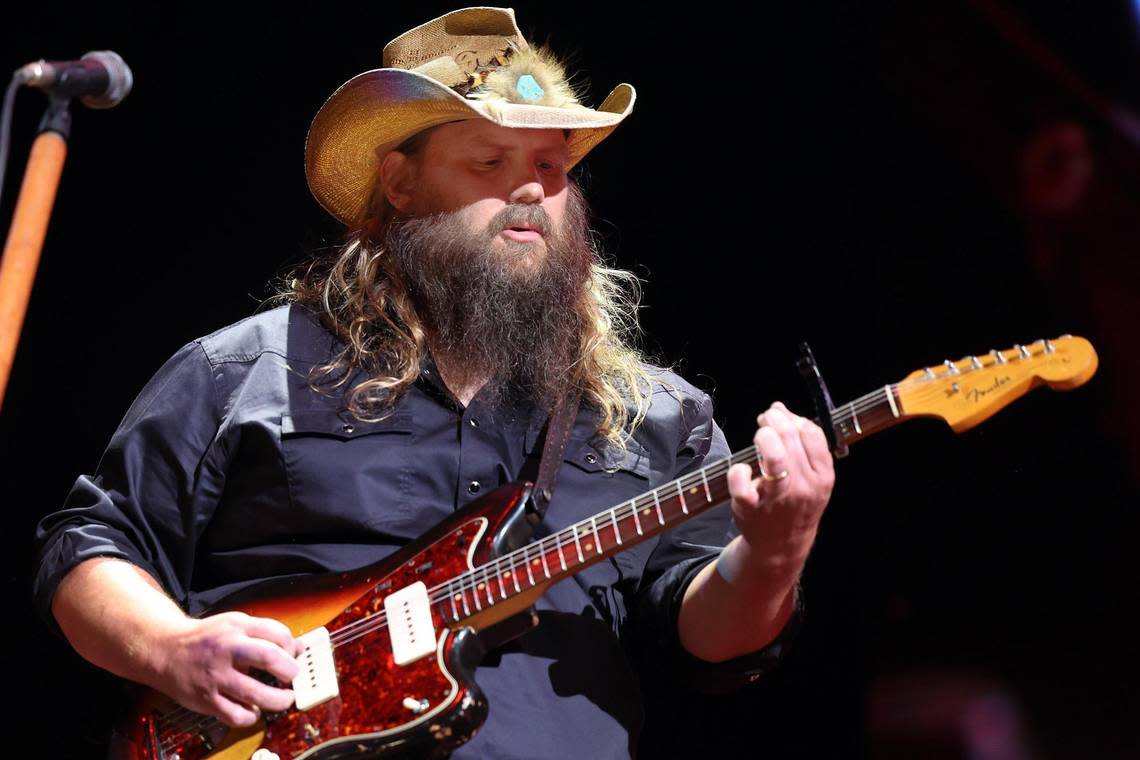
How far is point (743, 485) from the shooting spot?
207cm

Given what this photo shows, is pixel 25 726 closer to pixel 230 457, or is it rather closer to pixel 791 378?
pixel 230 457

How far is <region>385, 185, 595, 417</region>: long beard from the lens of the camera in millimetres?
2783

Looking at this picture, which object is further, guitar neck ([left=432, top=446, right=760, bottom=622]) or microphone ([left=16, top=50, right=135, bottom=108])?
guitar neck ([left=432, top=446, right=760, bottom=622])

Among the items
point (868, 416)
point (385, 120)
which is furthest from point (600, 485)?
point (385, 120)

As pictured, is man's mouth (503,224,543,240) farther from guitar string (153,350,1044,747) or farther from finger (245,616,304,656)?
finger (245,616,304,656)

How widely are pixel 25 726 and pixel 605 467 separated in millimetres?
1808

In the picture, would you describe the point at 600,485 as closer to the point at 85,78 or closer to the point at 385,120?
the point at 385,120

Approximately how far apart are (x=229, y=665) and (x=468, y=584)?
0.45 metres

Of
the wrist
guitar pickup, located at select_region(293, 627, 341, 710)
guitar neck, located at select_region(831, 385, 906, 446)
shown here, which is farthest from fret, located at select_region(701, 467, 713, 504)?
guitar pickup, located at select_region(293, 627, 341, 710)

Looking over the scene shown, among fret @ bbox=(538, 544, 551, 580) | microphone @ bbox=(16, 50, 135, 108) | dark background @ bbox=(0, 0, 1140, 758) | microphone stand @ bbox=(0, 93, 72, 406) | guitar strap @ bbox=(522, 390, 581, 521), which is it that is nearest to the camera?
microphone stand @ bbox=(0, 93, 72, 406)

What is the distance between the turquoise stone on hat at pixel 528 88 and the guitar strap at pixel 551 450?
740 millimetres

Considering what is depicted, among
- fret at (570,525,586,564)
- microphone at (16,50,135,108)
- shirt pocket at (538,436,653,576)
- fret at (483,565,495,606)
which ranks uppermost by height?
microphone at (16,50,135,108)

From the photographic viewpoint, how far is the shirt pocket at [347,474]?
2420 mm

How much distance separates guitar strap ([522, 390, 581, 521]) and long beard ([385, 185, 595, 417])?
87mm
